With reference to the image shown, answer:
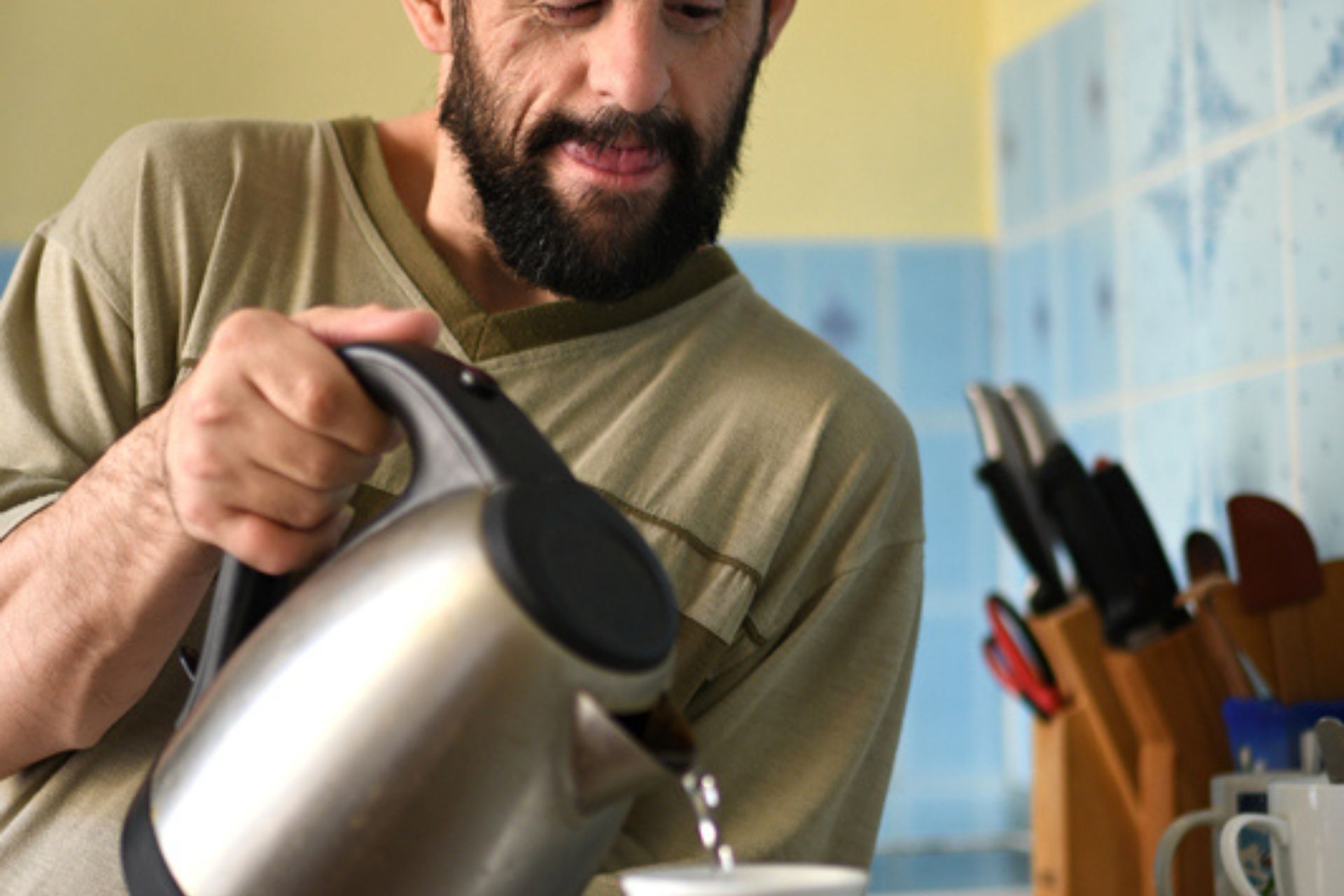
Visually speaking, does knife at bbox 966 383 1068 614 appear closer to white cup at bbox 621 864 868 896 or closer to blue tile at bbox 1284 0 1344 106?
blue tile at bbox 1284 0 1344 106

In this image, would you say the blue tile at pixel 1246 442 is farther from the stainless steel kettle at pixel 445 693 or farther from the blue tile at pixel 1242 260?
the stainless steel kettle at pixel 445 693

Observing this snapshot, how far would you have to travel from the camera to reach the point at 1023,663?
132 centimetres

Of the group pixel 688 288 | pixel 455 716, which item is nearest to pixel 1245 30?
pixel 688 288

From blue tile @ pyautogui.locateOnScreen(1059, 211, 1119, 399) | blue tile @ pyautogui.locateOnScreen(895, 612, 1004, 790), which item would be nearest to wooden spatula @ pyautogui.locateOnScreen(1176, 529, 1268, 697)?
blue tile @ pyautogui.locateOnScreen(1059, 211, 1119, 399)

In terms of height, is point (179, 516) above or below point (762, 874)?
above

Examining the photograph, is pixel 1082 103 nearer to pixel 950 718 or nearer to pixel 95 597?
pixel 950 718

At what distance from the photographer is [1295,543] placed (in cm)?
112

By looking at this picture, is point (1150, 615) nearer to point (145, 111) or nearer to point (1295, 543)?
point (1295, 543)

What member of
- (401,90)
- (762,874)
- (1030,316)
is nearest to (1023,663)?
(1030,316)

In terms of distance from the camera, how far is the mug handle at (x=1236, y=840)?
86cm

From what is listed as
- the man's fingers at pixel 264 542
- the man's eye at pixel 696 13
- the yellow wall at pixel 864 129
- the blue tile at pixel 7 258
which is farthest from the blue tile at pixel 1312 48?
the blue tile at pixel 7 258

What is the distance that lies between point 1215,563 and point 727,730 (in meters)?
0.43

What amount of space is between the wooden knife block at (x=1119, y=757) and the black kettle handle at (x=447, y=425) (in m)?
0.72

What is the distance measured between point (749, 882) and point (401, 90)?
1.38m
